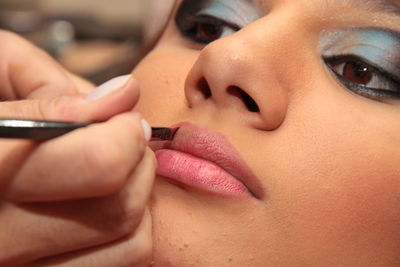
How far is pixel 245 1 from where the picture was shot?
3.05 ft

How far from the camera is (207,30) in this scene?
40.2 inches

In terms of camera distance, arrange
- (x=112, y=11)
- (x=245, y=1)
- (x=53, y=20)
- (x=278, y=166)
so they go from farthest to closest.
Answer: (x=112, y=11), (x=53, y=20), (x=245, y=1), (x=278, y=166)

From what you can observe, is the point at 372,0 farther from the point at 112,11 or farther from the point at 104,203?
the point at 112,11

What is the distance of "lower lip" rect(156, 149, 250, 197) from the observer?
76 centimetres

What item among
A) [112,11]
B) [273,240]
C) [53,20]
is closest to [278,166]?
[273,240]

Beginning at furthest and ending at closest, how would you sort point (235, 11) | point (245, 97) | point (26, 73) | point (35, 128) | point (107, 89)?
point (26, 73) < point (235, 11) < point (245, 97) < point (107, 89) < point (35, 128)

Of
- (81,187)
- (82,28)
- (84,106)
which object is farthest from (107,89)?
(82,28)

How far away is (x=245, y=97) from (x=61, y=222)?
328mm

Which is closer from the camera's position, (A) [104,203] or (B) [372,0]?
(A) [104,203]

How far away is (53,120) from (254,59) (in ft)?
1.00

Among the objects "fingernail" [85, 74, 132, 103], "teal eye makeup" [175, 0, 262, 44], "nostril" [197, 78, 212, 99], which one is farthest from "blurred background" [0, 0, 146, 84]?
"fingernail" [85, 74, 132, 103]

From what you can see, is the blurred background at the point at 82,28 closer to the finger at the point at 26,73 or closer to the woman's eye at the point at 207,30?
the finger at the point at 26,73

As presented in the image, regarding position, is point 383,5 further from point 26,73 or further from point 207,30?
point 26,73

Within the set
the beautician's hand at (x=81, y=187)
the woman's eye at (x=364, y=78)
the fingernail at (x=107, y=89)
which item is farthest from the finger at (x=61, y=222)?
the woman's eye at (x=364, y=78)
